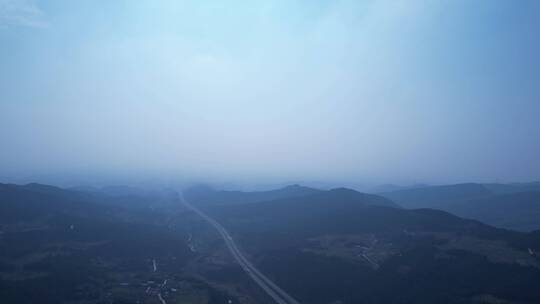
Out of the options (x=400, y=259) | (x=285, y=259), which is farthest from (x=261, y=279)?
(x=400, y=259)

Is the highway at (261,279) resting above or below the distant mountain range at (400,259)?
below

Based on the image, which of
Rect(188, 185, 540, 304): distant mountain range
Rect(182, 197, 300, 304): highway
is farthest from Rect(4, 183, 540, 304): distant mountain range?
Rect(182, 197, 300, 304): highway

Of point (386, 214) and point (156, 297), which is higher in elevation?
point (386, 214)

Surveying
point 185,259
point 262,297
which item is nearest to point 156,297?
point 262,297

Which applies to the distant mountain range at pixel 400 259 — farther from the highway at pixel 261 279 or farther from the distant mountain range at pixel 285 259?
the highway at pixel 261 279

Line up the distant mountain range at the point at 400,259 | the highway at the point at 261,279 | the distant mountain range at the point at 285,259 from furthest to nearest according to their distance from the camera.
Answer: the highway at the point at 261,279 < the distant mountain range at the point at 285,259 < the distant mountain range at the point at 400,259

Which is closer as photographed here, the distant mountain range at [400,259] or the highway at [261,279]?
Result: the distant mountain range at [400,259]

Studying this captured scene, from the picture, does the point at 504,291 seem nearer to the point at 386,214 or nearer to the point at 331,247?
the point at 331,247

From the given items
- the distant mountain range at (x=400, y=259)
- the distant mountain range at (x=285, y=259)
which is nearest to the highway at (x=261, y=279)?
the distant mountain range at (x=285, y=259)

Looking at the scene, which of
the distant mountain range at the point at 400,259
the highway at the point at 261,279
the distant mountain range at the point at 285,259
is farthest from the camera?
the highway at the point at 261,279

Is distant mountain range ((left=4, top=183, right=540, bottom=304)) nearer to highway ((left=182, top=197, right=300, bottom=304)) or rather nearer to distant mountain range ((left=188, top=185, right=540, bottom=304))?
distant mountain range ((left=188, top=185, right=540, bottom=304))

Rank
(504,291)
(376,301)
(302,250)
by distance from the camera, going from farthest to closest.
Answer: (302,250)
(376,301)
(504,291)
